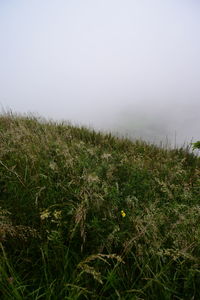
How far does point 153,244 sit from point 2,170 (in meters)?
1.89

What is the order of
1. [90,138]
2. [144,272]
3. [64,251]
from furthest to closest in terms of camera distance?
[90,138] < [64,251] < [144,272]

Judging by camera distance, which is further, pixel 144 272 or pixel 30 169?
pixel 30 169

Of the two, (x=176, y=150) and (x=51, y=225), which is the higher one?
(x=51, y=225)

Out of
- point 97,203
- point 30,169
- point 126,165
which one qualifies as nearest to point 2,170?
point 30,169

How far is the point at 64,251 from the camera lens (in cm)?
165

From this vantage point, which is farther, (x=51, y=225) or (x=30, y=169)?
(x=30, y=169)

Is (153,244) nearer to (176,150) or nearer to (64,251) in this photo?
(64,251)

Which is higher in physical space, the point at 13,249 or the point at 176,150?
the point at 13,249

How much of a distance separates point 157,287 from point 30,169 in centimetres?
174

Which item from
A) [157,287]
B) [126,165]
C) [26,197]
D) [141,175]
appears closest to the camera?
[157,287]

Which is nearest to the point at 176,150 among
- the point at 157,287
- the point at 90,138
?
the point at 90,138

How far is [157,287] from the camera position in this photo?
1.41 m

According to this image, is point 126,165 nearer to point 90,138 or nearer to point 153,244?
point 153,244

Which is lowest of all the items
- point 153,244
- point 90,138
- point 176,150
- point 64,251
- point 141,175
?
point 176,150
